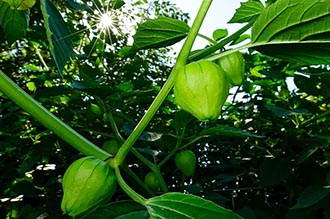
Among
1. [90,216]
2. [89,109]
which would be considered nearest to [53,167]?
[89,109]

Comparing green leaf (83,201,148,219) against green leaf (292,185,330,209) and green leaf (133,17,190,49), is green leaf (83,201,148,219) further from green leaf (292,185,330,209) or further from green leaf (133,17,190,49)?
green leaf (292,185,330,209)

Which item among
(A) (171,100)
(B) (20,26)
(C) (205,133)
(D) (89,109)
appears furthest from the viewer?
(A) (171,100)

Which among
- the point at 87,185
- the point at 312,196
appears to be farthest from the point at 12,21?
the point at 312,196

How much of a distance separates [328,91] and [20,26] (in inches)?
43.1

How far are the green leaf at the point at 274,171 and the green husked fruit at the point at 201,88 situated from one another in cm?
100

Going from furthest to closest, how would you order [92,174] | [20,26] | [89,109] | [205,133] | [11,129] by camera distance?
1. [11,129]
2. [89,109]
3. [205,133]
4. [20,26]
5. [92,174]

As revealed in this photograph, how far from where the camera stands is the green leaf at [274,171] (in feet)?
4.98

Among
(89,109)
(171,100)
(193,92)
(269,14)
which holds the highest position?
(171,100)

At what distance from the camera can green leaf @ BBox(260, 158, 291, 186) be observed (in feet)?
4.98

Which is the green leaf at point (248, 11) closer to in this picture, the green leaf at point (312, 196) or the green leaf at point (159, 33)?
the green leaf at point (159, 33)

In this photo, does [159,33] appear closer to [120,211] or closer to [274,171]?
[120,211]

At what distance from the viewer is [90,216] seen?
547 mm

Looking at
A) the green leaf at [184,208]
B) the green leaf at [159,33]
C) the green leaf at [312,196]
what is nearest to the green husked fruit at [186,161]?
the green leaf at [312,196]

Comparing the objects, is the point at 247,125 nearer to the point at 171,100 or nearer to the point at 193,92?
the point at 171,100
